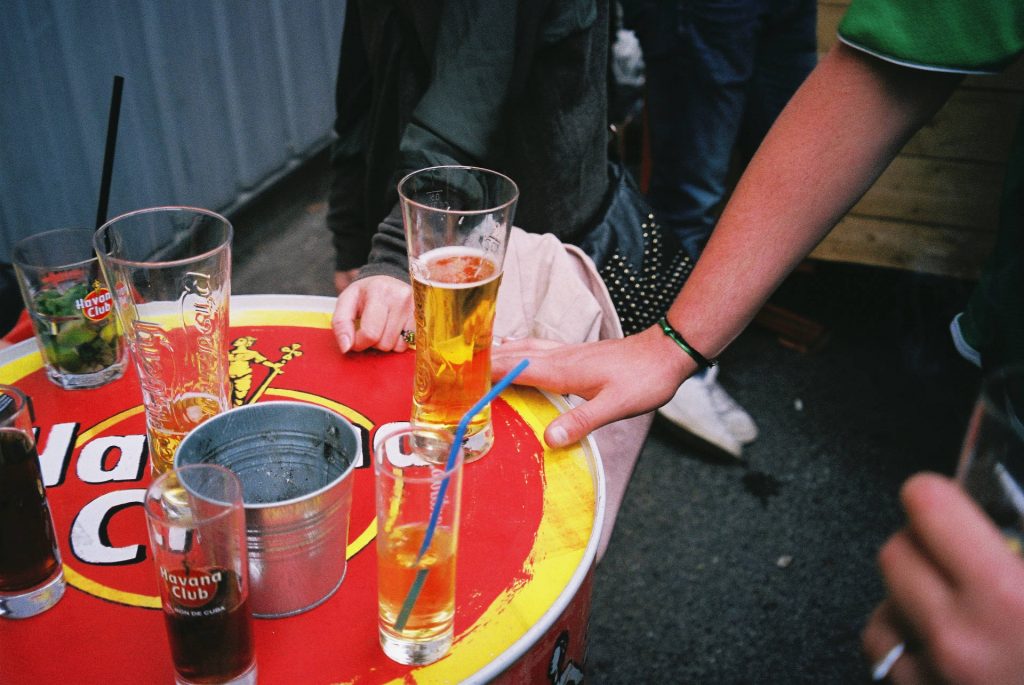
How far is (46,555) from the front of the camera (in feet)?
2.54

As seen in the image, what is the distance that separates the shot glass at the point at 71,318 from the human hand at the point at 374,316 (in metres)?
0.30

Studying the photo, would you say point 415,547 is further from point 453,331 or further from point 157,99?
point 157,99

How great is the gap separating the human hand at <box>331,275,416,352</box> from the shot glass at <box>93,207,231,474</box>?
246mm

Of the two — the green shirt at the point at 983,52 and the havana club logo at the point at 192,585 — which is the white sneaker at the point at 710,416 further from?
the havana club logo at the point at 192,585

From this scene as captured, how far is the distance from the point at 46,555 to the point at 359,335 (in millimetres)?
514

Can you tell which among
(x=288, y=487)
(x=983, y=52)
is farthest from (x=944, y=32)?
(x=288, y=487)

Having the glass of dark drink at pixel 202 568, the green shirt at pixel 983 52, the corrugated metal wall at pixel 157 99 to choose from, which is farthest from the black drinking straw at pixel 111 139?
the corrugated metal wall at pixel 157 99

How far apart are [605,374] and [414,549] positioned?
0.44 meters

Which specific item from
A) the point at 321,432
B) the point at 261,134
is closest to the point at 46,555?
the point at 321,432

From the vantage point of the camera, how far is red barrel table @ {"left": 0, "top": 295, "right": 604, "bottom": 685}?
73 cm

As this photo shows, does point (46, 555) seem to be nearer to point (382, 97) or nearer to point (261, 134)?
point (382, 97)

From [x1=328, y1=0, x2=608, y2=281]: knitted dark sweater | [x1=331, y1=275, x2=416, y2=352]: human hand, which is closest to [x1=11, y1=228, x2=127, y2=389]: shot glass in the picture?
[x1=331, y1=275, x2=416, y2=352]: human hand

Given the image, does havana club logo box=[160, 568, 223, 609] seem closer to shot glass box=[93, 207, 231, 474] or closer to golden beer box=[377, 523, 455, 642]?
golden beer box=[377, 523, 455, 642]

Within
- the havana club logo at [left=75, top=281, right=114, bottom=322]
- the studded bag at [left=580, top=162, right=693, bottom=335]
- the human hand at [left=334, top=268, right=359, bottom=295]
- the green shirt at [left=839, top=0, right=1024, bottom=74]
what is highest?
the green shirt at [left=839, top=0, right=1024, bottom=74]
